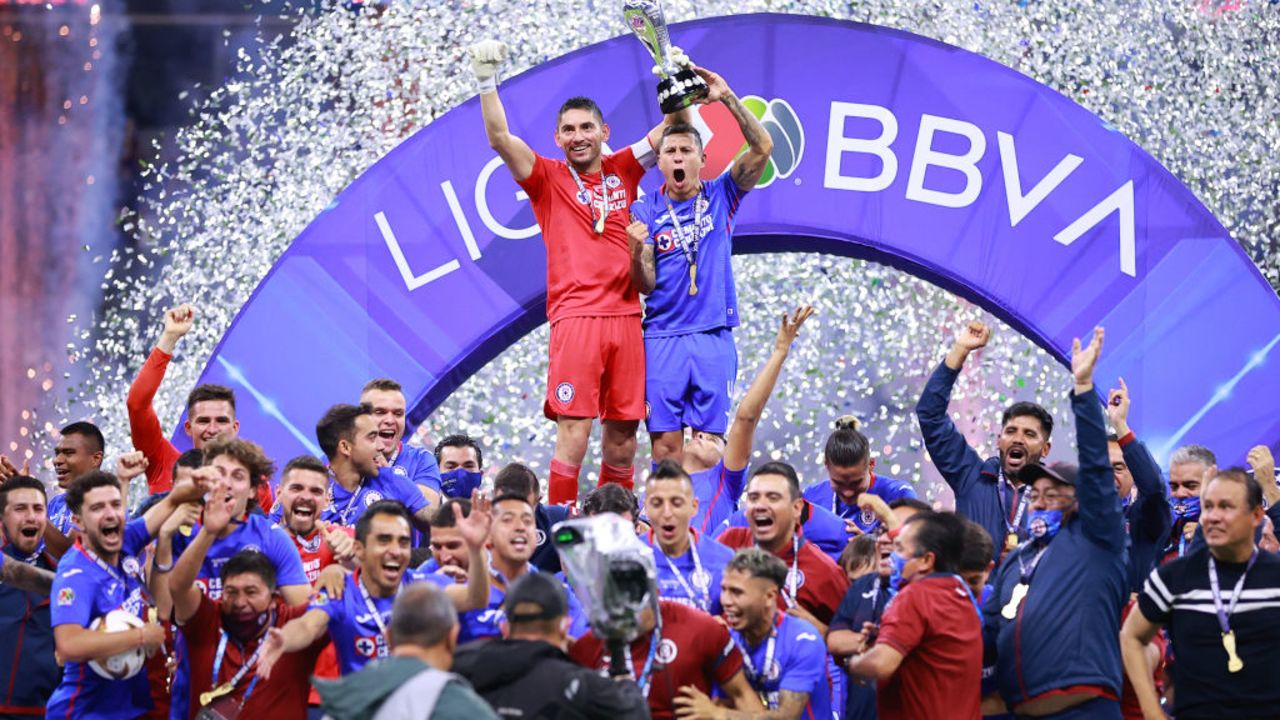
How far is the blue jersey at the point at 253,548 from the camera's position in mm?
6738

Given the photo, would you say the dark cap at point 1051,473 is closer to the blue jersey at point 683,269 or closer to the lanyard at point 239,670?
the blue jersey at point 683,269

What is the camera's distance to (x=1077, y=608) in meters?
6.61

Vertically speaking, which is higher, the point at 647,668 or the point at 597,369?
the point at 597,369

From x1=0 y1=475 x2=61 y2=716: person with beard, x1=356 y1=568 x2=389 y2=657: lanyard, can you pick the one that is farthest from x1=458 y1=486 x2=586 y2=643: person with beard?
x1=0 y1=475 x2=61 y2=716: person with beard

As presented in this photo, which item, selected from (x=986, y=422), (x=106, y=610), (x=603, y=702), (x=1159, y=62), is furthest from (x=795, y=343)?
(x=603, y=702)

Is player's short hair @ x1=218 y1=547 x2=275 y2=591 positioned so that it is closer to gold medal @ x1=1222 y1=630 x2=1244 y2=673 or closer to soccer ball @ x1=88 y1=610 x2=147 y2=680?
soccer ball @ x1=88 y1=610 x2=147 y2=680

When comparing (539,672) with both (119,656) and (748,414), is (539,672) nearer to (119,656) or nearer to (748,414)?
(119,656)

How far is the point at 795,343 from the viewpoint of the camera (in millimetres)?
15117

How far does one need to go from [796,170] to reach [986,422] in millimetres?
6106

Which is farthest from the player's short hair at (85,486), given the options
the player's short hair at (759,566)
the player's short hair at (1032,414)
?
the player's short hair at (1032,414)

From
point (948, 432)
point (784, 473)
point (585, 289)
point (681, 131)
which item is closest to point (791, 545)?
point (784, 473)

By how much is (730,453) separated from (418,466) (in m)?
1.62

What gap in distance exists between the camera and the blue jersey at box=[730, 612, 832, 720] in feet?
20.1

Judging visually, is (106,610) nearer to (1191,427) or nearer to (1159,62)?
(1191,427)
